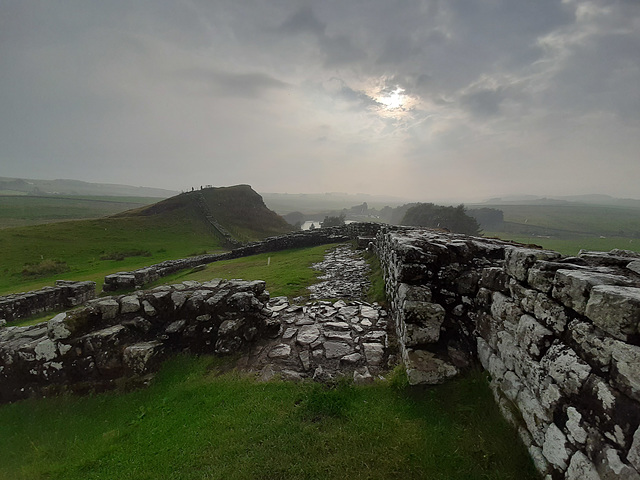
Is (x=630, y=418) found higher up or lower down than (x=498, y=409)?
higher up

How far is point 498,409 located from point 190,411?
5.69 m

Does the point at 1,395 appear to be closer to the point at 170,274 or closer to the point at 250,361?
the point at 250,361

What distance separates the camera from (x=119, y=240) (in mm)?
33562

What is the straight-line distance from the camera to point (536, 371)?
3715 mm

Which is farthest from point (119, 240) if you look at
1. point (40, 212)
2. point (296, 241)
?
point (40, 212)

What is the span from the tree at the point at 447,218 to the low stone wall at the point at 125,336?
5203cm

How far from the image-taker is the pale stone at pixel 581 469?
2.69 m

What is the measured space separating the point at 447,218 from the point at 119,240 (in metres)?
61.4

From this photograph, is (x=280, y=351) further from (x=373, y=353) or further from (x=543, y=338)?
(x=543, y=338)

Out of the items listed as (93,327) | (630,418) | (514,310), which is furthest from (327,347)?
(93,327)

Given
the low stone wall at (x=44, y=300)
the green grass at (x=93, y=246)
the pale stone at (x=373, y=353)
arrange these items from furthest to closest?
1. the green grass at (x=93, y=246)
2. the low stone wall at (x=44, y=300)
3. the pale stone at (x=373, y=353)

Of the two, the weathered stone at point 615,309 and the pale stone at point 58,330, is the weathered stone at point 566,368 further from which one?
the pale stone at point 58,330

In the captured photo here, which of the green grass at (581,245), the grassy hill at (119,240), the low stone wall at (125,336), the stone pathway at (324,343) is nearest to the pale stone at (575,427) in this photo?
the stone pathway at (324,343)

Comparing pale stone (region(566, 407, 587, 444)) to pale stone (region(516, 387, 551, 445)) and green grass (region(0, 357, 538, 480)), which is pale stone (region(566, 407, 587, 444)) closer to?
pale stone (region(516, 387, 551, 445))
